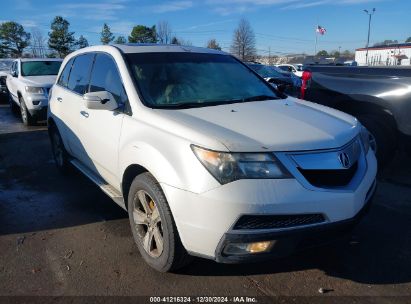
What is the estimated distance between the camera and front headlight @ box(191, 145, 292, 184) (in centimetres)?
257

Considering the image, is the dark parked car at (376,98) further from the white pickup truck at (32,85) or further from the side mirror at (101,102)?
the white pickup truck at (32,85)

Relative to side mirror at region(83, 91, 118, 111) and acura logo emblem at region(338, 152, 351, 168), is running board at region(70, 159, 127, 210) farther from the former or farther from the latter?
acura logo emblem at region(338, 152, 351, 168)

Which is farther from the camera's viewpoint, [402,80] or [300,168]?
[402,80]

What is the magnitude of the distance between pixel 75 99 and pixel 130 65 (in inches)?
48.5

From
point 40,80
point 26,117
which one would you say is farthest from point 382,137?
point 40,80

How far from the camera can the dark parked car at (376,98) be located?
521cm

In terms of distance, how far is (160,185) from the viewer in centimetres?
284

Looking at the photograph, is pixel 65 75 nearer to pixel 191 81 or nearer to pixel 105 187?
pixel 105 187

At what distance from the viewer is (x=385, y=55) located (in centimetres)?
7231

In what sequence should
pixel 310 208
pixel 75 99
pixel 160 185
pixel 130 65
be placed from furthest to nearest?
1. pixel 75 99
2. pixel 130 65
3. pixel 160 185
4. pixel 310 208

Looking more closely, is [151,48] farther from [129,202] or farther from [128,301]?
[128,301]

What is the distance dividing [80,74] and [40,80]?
637 cm

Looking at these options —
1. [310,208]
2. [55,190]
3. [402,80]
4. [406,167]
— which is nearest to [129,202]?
[310,208]

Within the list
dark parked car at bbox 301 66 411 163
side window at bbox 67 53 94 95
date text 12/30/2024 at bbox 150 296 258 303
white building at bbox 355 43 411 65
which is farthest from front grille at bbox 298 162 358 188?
white building at bbox 355 43 411 65
